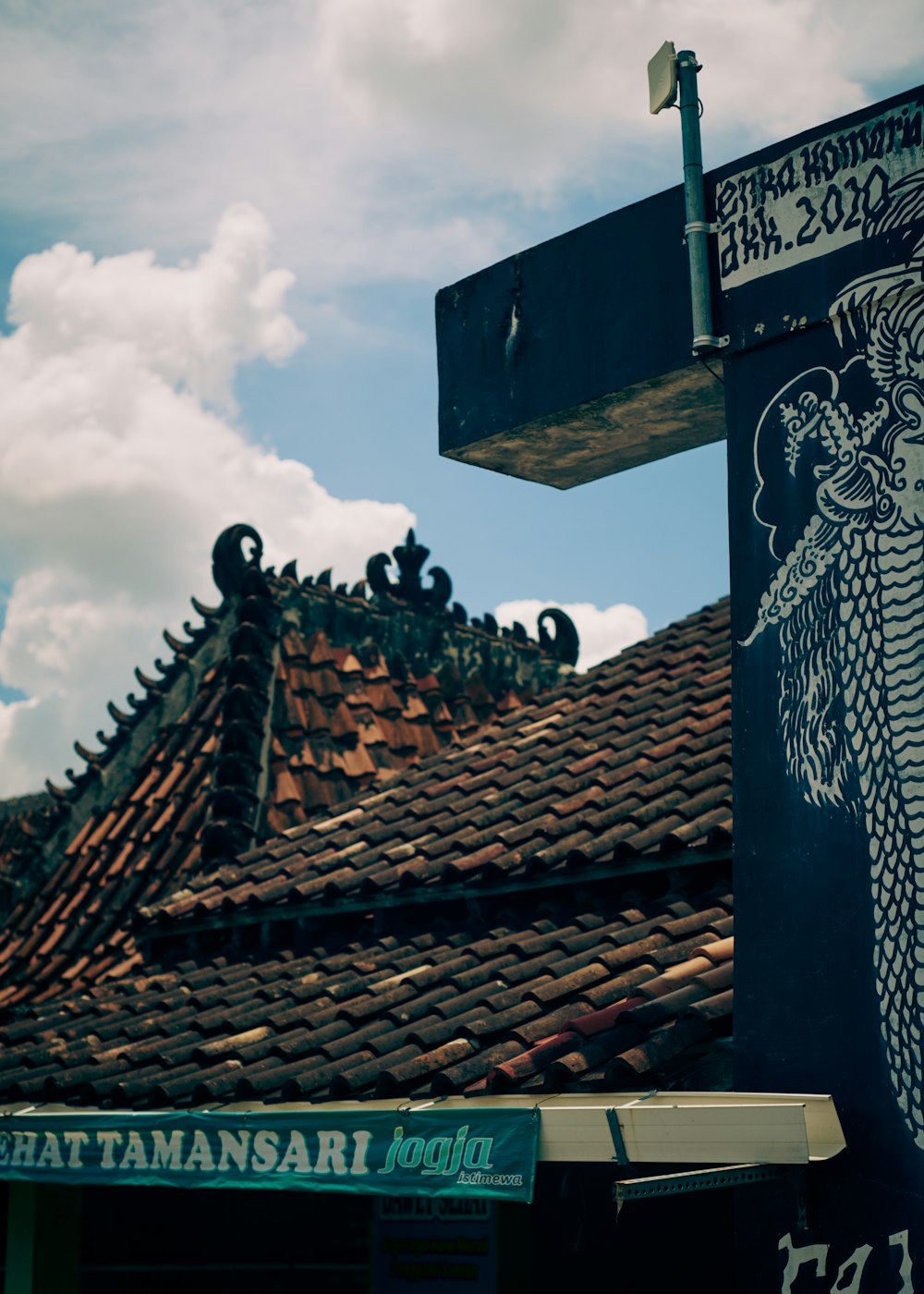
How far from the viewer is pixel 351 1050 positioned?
6.92 m

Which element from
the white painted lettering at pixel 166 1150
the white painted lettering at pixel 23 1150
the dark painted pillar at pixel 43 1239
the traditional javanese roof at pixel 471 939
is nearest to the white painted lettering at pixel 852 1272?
the traditional javanese roof at pixel 471 939

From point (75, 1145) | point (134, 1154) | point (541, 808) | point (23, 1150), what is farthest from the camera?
point (541, 808)

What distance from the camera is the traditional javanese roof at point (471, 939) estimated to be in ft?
20.7

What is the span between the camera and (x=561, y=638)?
50.2 feet

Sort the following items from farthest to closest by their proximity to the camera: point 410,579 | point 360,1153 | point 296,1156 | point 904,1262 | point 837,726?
point 410,579 → point 296,1156 → point 360,1153 → point 837,726 → point 904,1262

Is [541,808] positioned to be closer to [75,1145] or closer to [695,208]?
[75,1145]

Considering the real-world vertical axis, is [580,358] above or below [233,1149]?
above

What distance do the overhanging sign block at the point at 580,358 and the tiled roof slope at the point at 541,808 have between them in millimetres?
1776

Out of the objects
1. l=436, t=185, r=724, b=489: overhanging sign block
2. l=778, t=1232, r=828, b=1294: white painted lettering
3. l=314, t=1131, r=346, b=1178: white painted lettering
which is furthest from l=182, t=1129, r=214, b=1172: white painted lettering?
l=436, t=185, r=724, b=489: overhanging sign block

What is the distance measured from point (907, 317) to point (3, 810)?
49.4 feet

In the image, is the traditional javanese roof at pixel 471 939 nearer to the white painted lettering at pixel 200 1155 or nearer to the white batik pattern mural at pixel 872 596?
the white painted lettering at pixel 200 1155

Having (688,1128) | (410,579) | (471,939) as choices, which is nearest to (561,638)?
(410,579)

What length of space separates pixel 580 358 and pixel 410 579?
7327 millimetres

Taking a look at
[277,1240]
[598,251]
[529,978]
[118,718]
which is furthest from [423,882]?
[118,718]
